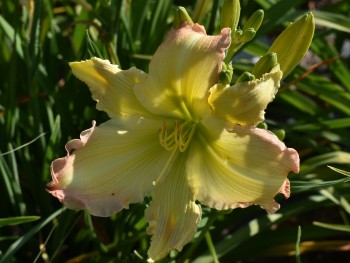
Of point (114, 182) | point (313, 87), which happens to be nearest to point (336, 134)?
point (313, 87)

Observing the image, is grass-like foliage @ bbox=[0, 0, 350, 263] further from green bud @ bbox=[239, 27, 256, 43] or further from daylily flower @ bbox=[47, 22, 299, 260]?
green bud @ bbox=[239, 27, 256, 43]

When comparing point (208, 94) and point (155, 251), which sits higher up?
point (208, 94)

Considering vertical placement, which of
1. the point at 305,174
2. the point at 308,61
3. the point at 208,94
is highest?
the point at 208,94

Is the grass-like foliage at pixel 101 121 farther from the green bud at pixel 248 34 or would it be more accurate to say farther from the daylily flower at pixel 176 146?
the green bud at pixel 248 34

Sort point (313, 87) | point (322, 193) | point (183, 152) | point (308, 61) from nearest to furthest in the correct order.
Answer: point (183, 152) → point (322, 193) → point (313, 87) → point (308, 61)

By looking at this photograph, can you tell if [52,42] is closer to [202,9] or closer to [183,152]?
[202,9]

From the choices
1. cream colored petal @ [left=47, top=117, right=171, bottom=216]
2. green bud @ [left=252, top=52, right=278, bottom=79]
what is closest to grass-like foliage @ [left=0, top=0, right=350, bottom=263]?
cream colored petal @ [left=47, top=117, right=171, bottom=216]
